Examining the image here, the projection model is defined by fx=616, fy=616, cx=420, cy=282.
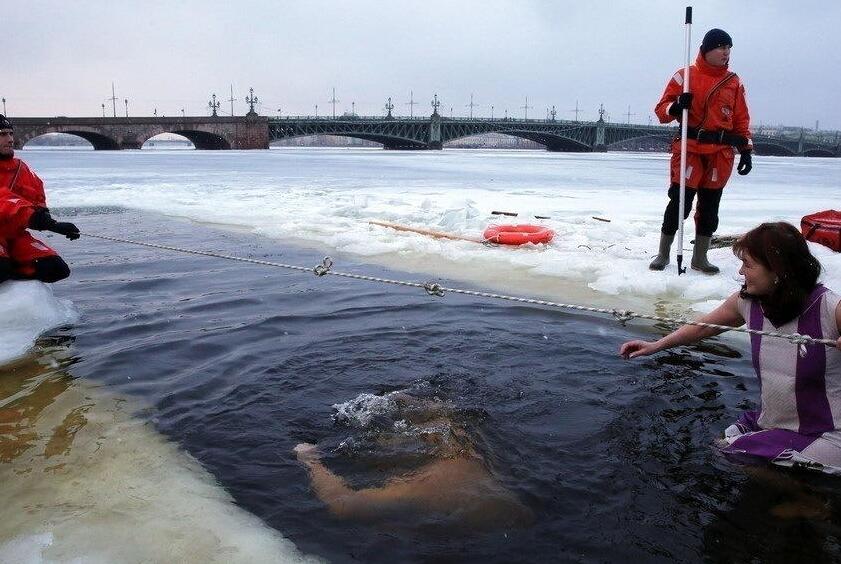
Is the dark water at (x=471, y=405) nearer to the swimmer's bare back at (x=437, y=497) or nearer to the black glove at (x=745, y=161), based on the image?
the swimmer's bare back at (x=437, y=497)

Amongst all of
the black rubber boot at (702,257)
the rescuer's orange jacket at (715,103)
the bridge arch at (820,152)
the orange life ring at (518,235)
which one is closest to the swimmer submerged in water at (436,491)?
the black rubber boot at (702,257)

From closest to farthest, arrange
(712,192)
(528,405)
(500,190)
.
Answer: (528,405) < (712,192) < (500,190)

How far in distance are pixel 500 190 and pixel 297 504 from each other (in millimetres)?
15433

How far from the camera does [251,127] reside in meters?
71.1

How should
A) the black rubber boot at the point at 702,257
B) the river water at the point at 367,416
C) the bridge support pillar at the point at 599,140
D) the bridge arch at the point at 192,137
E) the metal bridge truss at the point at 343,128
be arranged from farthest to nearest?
1. the bridge support pillar at the point at 599,140
2. the metal bridge truss at the point at 343,128
3. the bridge arch at the point at 192,137
4. the black rubber boot at the point at 702,257
5. the river water at the point at 367,416

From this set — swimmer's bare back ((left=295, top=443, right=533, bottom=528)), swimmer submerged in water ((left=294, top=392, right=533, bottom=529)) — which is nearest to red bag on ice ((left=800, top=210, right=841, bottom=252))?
swimmer submerged in water ((left=294, top=392, right=533, bottom=529))

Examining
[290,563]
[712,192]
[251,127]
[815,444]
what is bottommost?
[290,563]

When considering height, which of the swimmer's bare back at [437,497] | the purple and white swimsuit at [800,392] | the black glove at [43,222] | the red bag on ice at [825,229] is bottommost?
the swimmer's bare back at [437,497]

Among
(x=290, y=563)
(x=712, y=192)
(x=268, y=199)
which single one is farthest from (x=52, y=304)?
(x=268, y=199)

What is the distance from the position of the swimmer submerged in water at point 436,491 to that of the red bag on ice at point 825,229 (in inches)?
196

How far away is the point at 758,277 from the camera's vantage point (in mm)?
2482

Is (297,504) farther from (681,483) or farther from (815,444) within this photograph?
(815,444)

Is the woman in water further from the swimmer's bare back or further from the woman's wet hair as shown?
the swimmer's bare back

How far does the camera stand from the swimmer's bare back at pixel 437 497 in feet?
7.80
